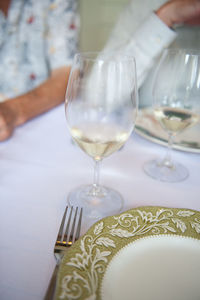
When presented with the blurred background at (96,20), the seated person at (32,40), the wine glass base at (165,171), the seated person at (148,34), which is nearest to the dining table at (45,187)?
the wine glass base at (165,171)

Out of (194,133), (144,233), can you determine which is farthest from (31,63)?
(144,233)

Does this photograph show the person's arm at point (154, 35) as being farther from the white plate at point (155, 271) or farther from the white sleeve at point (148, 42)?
the white plate at point (155, 271)

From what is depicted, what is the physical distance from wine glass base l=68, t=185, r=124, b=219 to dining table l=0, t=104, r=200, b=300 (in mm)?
12

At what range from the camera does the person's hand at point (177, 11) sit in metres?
0.65

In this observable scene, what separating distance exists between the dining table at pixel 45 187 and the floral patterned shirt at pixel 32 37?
712 millimetres

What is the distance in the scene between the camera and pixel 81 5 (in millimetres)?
1522

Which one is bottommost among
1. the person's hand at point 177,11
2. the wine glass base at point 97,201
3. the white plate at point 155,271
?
the white plate at point 155,271

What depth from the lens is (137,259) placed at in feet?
0.83

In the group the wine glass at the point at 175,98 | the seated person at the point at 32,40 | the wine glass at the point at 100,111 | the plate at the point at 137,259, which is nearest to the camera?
the plate at the point at 137,259

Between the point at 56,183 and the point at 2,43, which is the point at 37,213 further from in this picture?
the point at 2,43

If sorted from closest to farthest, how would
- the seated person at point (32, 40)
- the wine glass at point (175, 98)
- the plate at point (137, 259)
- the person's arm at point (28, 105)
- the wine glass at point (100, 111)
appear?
the plate at point (137, 259) → the wine glass at point (100, 111) → the wine glass at point (175, 98) → the person's arm at point (28, 105) → the seated person at point (32, 40)

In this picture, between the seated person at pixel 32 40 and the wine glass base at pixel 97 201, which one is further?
the seated person at pixel 32 40

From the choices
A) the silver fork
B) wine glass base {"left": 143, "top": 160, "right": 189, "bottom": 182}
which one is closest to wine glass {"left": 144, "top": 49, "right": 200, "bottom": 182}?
wine glass base {"left": 143, "top": 160, "right": 189, "bottom": 182}

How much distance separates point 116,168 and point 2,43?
3.48 ft
